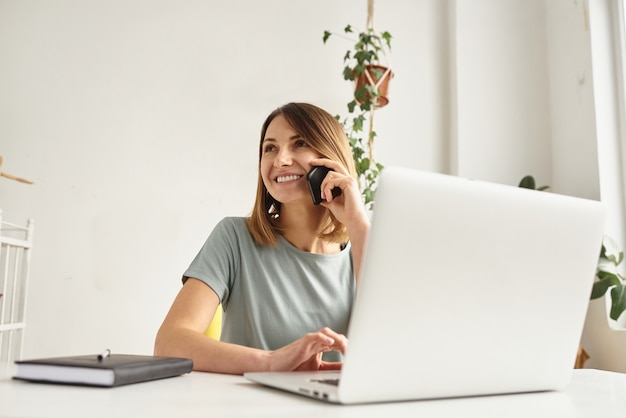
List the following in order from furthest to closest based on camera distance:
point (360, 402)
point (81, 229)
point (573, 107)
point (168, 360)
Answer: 1. point (573, 107)
2. point (81, 229)
3. point (168, 360)
4. point (360, 402)

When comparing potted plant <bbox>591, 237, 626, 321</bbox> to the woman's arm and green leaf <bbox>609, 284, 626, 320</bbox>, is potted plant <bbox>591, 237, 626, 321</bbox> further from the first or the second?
→ the woman's arm

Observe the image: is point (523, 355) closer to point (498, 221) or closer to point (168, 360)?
point (498, 221)

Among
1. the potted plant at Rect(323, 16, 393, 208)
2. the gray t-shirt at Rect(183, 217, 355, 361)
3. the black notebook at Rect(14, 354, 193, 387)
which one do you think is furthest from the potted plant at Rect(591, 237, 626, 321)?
the black notebook at Rect(14, 354, 193, 387)

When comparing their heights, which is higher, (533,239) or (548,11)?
(548,11)

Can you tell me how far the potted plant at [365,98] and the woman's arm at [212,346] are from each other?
4.23 feet

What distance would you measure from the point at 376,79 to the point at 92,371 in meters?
2.00

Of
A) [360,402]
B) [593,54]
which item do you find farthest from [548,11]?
[360,402]

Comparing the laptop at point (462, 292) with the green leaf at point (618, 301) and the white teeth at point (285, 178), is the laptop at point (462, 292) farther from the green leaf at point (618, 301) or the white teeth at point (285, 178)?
the green leaf at point (618, 301)

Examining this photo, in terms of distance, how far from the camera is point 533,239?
2.22ft

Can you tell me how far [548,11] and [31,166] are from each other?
7.94ft

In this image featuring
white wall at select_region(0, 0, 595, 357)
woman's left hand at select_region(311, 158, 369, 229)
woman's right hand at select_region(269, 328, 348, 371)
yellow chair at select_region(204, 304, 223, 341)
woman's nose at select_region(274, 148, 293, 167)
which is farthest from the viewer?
white wall at select_region(0, 0, 595, 357)

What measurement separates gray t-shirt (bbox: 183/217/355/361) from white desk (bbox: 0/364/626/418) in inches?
22.7

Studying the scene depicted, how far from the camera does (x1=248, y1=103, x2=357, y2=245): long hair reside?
146cm

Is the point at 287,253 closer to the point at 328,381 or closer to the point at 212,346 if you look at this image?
the point at 212,346
